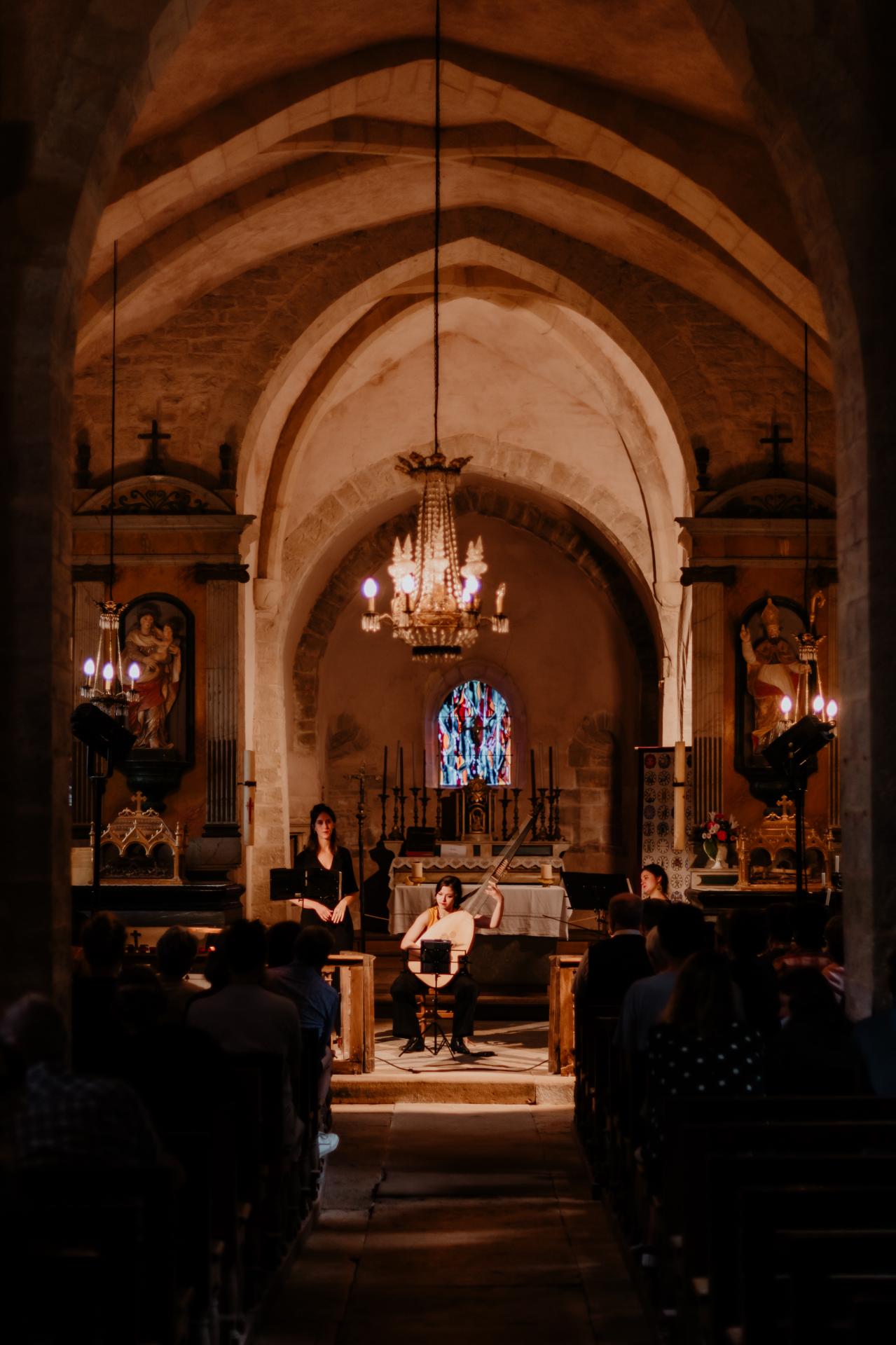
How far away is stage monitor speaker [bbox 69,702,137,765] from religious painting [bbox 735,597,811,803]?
5.62 metres

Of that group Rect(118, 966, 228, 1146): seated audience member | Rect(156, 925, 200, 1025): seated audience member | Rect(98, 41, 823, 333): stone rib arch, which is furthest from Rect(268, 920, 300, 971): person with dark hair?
Rect(98, 41, 823, 333): stone rib arch

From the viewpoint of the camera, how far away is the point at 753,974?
5902 mm

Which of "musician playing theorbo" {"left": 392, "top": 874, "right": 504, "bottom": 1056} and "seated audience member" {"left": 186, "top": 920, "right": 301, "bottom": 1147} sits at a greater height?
"seated audience member" {"left": 186, "top": 920, "right": 301, "bottom": 1147}

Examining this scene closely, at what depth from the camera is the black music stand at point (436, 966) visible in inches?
400

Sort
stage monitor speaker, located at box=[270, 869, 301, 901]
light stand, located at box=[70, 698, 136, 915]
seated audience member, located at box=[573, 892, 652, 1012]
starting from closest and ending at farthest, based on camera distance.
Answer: seated audience member, located at box=[573, 892, 652, 1012] → light stand, located at box=[70, 698, 136, 915] → stage monitor speaker, located at box=[270, 869, 301, 901]

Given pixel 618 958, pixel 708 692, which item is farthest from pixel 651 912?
pixel 708 692

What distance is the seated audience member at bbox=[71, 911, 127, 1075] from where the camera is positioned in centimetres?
497

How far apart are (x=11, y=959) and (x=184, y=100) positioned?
6.76m

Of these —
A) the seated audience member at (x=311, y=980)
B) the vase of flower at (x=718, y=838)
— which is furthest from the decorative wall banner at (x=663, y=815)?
the seated audience member at (x=311, y=980)

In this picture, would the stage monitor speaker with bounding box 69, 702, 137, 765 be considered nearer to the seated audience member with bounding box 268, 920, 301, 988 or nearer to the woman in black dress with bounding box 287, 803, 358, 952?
the woman in black dress with bounding box 287, 803, 358, 952

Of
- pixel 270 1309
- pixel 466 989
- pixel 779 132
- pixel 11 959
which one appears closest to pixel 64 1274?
pixel 270 1309

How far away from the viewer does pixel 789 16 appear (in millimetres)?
6336

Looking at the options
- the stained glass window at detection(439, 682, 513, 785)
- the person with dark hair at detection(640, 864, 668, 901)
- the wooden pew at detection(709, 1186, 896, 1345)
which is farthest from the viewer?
the stained glass window at detection(439, 682, 513, 785)

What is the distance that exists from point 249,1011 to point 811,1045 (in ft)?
6.33
